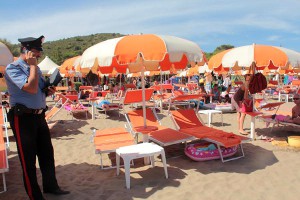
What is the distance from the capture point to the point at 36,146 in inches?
136

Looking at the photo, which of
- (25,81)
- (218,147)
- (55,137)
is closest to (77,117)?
(55,137)

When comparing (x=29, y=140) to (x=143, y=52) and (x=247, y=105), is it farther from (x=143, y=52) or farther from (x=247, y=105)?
(x=247, y=105)

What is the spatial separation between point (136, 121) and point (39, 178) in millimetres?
2359

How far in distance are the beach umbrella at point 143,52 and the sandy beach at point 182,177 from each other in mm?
1794

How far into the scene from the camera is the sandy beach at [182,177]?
377cm

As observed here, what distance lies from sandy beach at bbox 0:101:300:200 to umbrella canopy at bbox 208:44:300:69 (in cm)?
181

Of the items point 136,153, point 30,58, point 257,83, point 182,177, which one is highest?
point 30,58

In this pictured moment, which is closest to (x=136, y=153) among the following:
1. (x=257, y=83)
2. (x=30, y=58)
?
(x=30, y=58)

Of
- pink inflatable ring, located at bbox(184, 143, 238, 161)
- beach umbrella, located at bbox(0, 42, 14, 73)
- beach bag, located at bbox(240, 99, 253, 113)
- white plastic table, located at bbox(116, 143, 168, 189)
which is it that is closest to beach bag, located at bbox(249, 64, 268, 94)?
beach bag, located at bbox(240, 99, 253, 113)

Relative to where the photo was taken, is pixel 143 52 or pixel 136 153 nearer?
pixel 136 153

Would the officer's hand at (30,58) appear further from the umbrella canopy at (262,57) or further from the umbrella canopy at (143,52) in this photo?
the umbrella canopy at (262,57)

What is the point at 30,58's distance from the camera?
3.04 meters

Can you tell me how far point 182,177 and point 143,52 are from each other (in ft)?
6.77

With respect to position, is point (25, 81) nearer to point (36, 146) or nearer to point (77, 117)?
point (36, 146)
